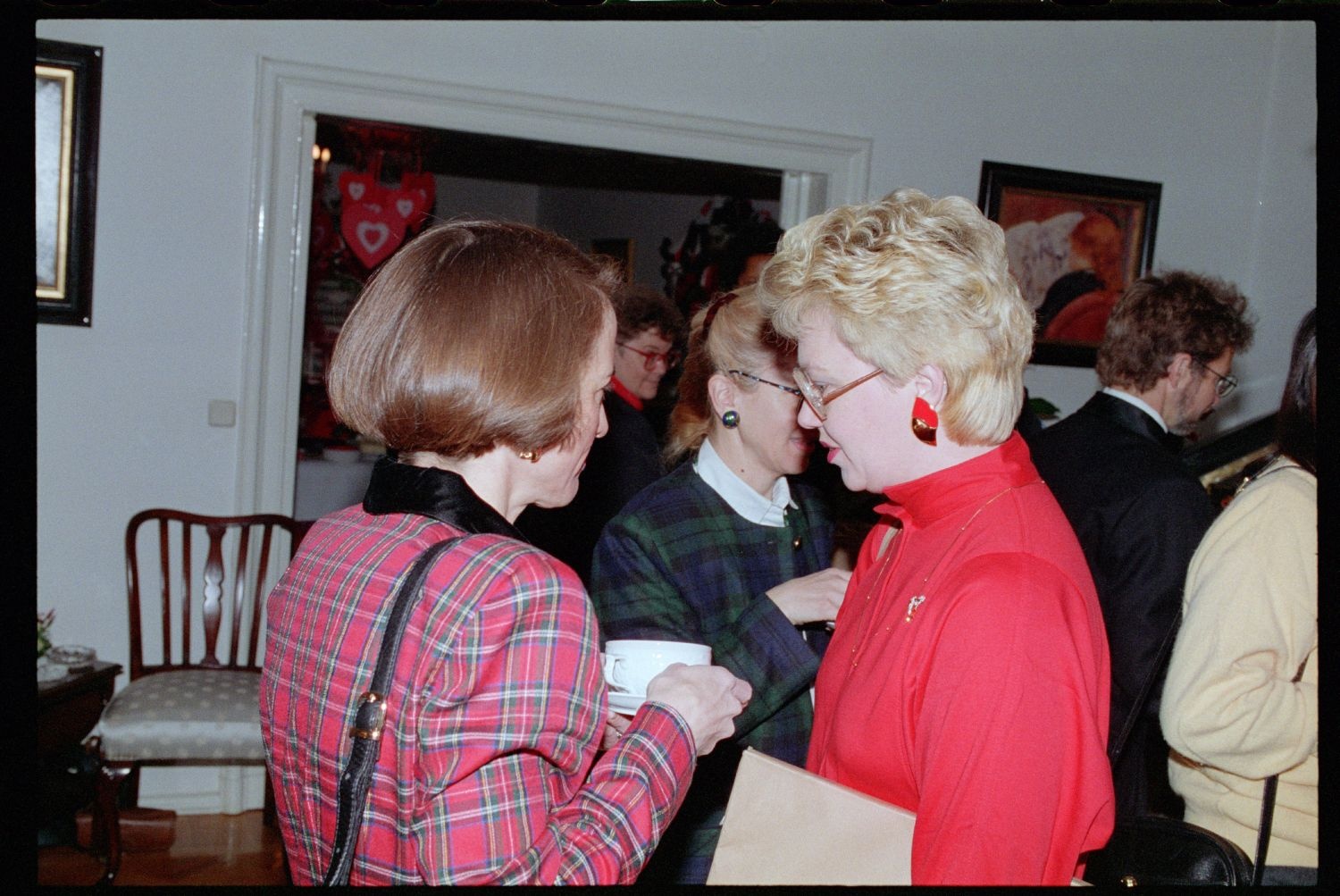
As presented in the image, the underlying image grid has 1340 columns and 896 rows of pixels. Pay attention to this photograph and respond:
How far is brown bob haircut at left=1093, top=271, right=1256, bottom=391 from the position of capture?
250 cm

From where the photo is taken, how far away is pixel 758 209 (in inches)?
234

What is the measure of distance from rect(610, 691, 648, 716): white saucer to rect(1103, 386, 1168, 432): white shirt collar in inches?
66.0

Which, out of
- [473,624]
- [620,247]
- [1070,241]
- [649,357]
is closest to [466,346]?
[473,624]

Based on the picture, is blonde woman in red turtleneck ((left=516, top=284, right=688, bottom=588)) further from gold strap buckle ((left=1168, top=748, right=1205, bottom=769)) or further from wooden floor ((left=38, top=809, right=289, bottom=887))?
gold strap buckle ((left=1168, top=748, right=1205, bottom=769))

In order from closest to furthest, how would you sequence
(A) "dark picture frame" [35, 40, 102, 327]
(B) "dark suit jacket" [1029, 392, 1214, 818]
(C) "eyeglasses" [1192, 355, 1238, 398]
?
(B) "dark suit jacket" [1029, 392, 1214, 818]
(C) "eyeglasses" [1192, 355, 1238, 398]
(A) "dark picture frame" [35, 40, 102, 327]

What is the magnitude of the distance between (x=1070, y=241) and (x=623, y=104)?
2014 millimetres

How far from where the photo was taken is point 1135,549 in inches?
83.6

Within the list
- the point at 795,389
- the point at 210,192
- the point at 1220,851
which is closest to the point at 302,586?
the point at 795,389

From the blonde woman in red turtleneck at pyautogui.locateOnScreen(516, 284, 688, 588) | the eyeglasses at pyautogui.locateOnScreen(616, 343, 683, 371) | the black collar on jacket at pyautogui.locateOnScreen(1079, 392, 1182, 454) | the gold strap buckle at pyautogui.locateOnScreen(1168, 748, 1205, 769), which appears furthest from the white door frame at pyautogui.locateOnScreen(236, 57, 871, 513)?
the gold strap buckle at pyautogui.locateOnScreen(1168, 748, 1205, 769)

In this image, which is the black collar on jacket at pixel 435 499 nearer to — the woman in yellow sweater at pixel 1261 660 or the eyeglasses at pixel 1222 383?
the woman in yellow sweater at pixel 1261 660

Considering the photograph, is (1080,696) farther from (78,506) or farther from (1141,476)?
(78,506)

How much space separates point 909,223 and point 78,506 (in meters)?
3.17

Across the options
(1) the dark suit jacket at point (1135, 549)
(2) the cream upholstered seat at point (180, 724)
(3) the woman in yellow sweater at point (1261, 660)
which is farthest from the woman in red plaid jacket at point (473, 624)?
(2) the cream upholstered seat at point (180, 724)

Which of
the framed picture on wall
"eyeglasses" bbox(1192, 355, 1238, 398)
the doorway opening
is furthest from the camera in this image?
the framed picture on wall
